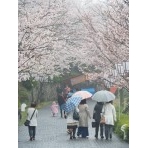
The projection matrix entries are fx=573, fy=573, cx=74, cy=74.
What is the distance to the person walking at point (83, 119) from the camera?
594 centimetres

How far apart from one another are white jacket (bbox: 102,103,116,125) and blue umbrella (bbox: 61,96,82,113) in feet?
0.98

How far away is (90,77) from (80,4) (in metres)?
0.77

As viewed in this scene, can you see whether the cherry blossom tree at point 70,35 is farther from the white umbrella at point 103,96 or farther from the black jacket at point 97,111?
the black jacket at point 97,111

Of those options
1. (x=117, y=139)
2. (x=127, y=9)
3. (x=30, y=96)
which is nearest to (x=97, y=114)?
(x=117, y=139)

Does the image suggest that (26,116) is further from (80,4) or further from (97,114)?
(80,4)

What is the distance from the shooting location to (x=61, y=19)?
19.7ft

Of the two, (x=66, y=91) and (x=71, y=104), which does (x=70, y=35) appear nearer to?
(x=66, y=91)

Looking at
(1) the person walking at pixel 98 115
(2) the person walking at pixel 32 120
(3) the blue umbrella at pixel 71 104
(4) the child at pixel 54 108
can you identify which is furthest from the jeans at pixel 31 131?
(1) the person walking at pixel 98 115

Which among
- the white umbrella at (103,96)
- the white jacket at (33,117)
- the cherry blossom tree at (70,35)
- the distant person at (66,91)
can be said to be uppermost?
the cherry blossom tree at (70,35)

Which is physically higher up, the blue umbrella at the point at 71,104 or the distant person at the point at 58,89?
the distant person at the point at 58,89

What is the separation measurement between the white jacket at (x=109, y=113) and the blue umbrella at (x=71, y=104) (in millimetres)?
298

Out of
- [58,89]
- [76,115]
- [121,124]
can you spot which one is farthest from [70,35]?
[121,124]

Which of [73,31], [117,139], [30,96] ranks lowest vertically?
[117,139]
